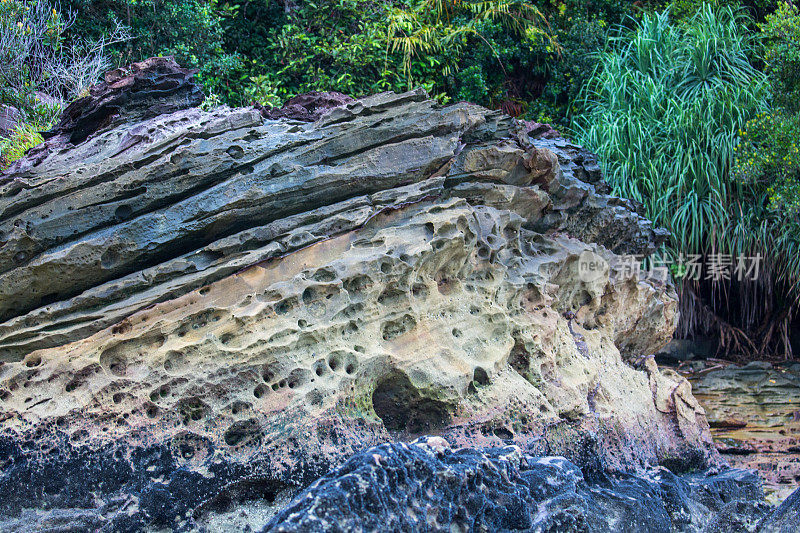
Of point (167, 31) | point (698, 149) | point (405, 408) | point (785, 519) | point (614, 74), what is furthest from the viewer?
point (614, 74)

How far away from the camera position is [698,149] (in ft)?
27.0

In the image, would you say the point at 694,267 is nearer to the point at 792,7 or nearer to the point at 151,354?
the point at 792,7

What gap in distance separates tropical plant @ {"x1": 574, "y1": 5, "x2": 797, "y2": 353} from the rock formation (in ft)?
12.8

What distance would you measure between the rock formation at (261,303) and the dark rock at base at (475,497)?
47 cm

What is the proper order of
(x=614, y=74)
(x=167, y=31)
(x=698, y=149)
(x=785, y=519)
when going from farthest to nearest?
(x=614, y=74) → (x=698, y=149) → (x=167, y=31) → (x=785, y=519)

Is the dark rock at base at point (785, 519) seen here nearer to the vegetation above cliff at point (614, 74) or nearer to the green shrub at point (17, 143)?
the vegetation above cliff at point (614, 74)

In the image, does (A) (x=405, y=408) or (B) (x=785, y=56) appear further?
(B) (x=785, y=56)

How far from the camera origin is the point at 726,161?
318 inches

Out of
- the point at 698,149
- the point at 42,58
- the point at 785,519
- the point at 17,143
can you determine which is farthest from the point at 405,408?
the point at 42,58

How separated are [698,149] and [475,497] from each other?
651cm

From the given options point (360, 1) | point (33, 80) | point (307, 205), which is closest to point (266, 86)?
point (360, 1)

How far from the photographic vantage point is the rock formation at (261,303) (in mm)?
3516

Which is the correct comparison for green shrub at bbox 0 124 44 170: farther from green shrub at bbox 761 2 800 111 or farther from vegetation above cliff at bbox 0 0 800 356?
green shrub at bbox 761 2 800 111

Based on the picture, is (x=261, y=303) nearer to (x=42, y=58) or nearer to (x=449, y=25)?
(x=42, y=58)
